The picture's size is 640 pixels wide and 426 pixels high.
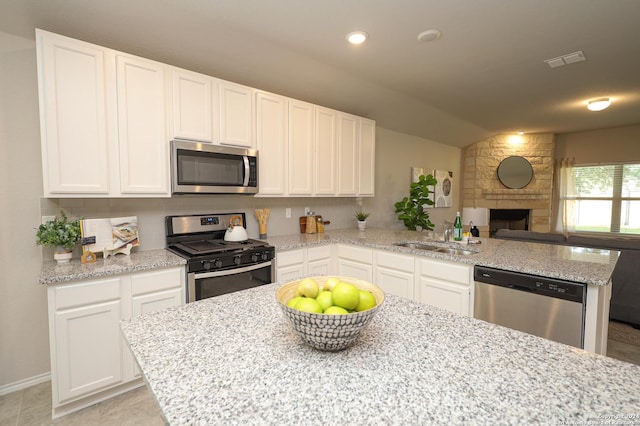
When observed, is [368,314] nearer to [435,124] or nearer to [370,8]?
[370,8]

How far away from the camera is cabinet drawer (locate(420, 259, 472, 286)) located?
2336mm

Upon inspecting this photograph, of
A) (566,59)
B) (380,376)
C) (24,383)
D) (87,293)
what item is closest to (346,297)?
(380,376)

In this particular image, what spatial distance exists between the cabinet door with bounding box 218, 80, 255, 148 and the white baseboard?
2.18 metres

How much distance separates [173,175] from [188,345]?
1793mm

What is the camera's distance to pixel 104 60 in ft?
6.79

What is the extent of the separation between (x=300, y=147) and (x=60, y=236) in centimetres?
211

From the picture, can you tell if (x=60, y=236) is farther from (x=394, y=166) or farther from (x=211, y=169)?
(x=394, y=166)

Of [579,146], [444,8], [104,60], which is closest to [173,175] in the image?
[104,60]

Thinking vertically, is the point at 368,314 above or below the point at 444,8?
below

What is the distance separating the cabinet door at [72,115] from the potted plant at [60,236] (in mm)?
238

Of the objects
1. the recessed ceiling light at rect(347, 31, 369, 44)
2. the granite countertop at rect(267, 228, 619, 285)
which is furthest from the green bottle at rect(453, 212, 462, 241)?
the recessed ceiling light at rect(347, 31, 369, 44)

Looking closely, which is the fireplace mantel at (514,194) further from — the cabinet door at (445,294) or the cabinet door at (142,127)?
the cabinet door at (142,127)

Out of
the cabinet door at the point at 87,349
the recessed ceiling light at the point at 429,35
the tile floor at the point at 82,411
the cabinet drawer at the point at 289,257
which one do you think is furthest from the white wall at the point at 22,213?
the recessed ceiling light at the point at 429,35

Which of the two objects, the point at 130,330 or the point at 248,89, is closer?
the point at 130,330
